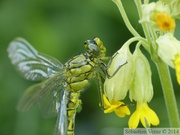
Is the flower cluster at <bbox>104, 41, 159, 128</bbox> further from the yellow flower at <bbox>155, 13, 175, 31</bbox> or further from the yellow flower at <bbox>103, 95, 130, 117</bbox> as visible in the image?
the yellow flower at <bbox>155, 13, 175, 31</bbox>

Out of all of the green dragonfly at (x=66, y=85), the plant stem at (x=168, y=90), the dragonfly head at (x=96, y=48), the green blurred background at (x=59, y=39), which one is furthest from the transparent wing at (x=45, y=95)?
the green blurred background at (x=59, y=39)

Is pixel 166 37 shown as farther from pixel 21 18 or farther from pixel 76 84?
pixel 21 18

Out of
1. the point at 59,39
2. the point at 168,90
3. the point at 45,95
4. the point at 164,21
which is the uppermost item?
the point at 59,39

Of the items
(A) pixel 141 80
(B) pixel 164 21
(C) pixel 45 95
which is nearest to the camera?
(B) pixel 164 21

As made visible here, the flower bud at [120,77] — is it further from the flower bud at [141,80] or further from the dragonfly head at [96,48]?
the dragonfly head at [96,48]

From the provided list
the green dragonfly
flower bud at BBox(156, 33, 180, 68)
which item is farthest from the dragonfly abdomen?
flower bud at BBox(156, 33, 180, 68)

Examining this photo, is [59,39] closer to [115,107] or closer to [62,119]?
[62,119]

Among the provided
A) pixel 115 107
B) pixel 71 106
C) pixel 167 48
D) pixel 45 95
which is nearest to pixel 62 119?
pixel 71 106
